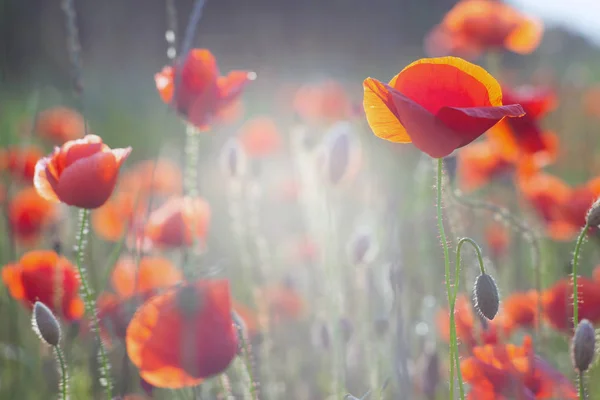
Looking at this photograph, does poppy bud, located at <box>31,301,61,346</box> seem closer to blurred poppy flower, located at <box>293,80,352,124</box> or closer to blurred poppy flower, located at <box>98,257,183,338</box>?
blurred poppy flower, located at <box>98,257,183,338</box>

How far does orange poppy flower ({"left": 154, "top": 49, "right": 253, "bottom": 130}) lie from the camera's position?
1.49 metres

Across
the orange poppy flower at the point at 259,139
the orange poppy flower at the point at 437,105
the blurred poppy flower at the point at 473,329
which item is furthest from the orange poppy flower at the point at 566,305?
the orange poppy flower at the point at 259,139

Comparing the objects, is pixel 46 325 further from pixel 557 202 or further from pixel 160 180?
pixel 160 180

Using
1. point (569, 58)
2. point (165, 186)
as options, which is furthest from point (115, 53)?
point (165, 186)

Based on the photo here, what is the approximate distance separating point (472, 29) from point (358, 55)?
837 cm

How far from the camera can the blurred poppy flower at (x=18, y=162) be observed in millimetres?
2221

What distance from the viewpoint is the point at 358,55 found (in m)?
10.8

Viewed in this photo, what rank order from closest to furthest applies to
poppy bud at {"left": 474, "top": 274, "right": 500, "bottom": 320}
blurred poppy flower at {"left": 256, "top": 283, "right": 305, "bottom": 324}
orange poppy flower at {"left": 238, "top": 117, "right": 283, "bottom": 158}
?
1. poppy bud at {"left": 474, "top": 274, "right": 500, "bottom": 320}
2. blurred poppy flower at {"left": 256, "top": 283, "right": 305, "bottom": 324}
3. orange poppy flower at {"left": 238, "top": 117, "right": 283, "bottom": 158}

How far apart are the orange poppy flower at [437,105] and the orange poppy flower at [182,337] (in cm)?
34

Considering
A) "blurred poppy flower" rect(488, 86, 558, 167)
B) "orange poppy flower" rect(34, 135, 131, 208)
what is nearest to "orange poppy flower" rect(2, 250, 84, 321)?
"orange poppy flower" rect(34, 135, 131, 208)

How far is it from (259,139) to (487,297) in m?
2.21

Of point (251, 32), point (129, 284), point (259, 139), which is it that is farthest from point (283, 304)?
point (251, 32)

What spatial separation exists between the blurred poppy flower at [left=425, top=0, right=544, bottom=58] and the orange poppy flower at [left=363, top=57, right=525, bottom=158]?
156cm

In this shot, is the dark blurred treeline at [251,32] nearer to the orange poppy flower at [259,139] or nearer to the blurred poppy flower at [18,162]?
the orange poppy flower at [259,139]
